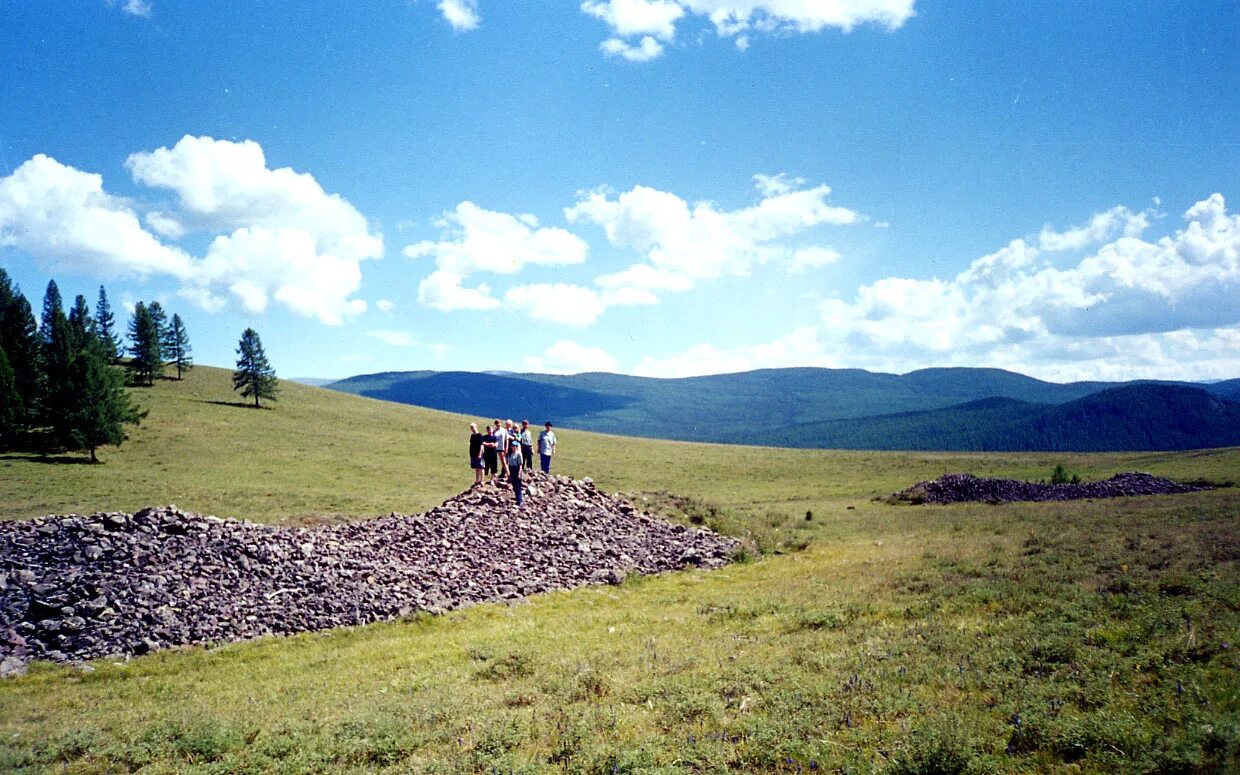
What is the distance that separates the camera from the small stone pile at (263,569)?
14.3 metres

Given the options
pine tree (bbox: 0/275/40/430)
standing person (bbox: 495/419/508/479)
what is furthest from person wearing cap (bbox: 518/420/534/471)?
pine tree (bbox: 0/275/40/430)

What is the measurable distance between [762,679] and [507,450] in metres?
16.8

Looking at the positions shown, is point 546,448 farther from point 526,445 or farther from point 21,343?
point 21,343

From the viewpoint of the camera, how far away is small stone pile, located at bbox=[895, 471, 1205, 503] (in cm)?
3912

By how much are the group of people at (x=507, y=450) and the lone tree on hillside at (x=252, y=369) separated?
81.7 m

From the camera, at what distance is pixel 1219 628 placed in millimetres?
9391

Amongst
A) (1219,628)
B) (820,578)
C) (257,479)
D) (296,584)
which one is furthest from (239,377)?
(1219,628)

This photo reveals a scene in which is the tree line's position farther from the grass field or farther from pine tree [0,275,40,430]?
the grass field

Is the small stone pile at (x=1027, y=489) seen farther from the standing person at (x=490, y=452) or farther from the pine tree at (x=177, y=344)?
the pine tree at (x=177, y=344)

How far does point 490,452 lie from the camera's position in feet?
95.8

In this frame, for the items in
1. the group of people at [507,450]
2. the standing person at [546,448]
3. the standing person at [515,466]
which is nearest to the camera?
the standing person at [515,466]

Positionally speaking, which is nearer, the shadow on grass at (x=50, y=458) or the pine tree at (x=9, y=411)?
the shadow on grass at (x=50, y=458)

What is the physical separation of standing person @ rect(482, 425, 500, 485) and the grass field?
10.5 m

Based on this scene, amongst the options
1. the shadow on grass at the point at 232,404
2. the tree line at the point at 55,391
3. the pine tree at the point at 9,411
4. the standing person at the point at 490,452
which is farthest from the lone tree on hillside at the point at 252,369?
the standing person at the point at 490,452
